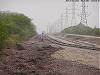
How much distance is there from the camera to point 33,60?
1495 centimetres

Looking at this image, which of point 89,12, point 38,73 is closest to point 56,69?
point 38,73

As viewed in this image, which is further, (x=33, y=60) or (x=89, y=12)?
(x=89, y=12)

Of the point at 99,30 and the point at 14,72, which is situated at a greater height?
the point at 14,72

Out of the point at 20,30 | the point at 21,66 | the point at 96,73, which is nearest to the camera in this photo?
the point at 96,73

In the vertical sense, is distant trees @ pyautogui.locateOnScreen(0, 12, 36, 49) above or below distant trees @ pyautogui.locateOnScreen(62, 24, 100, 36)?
above

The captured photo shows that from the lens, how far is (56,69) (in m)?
12.3

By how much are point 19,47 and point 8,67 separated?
980cm

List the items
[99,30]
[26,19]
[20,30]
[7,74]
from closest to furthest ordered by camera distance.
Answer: [7,74] < [20,30] < [26,19] < [99,30]

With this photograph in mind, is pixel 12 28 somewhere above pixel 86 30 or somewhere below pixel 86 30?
above

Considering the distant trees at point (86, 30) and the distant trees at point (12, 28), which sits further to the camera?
the distant trees at point (86, 30)

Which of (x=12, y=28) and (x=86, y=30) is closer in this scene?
(x=12, y=28)

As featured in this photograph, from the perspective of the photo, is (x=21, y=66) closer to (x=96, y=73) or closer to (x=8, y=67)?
(x=8, y=67)

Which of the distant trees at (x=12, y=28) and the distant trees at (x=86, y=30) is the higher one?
the distant trees at (x=12, y=28)

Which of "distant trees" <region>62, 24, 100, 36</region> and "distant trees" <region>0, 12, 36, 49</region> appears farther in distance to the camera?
"distant trees" <region>62, 24, 100, 36</region>
